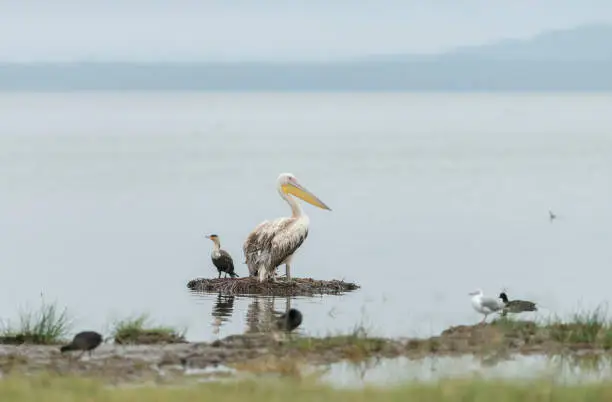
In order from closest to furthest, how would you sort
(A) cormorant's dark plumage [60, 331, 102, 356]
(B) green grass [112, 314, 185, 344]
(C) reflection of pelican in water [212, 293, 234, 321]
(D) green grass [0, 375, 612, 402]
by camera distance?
1. (D) green grass [0, 375, 612, 402]
2. (A) cormorant's dark plumage [60, 331, 102, 356]
3. (B) green grass [112, 314, 185, 344]
4. (C) reflection of pelican in water [212, 293, 234, 321]

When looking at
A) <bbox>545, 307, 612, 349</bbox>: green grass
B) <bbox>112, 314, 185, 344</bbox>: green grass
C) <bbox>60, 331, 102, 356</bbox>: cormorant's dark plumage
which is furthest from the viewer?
<bbox>112, 314, 185, 344</bbox>: green grass

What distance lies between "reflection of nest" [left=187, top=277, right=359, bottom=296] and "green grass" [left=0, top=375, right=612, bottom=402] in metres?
14.0

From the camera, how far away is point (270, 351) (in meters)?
17.8

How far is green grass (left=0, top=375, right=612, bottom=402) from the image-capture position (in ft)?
46.2

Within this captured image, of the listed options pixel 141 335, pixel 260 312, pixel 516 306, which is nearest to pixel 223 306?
pixel 260 312

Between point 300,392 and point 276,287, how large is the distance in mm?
14798

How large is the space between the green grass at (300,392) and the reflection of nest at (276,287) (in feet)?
46.0

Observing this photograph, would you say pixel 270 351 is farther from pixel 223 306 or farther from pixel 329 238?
pixel 329 238

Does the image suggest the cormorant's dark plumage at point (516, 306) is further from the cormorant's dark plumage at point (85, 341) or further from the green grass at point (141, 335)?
the cormorant's dark plumage at point (85, 341)

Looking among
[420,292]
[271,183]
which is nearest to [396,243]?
[420,292]

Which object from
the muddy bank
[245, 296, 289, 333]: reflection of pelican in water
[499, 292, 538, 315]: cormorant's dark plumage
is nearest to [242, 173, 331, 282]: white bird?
[245, 296, 289, 333]: reflection of pelican in water

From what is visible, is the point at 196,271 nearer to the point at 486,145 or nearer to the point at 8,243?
the point at 8,243

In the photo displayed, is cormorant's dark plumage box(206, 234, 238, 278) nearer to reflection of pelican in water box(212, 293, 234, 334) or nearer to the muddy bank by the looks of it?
reflection of pelican in water box(212, 293, 234, 334)

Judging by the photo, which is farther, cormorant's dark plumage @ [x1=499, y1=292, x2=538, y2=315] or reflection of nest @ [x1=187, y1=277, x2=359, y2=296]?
reflection of nest @ [x1=187, y1=277, x2=359, y2=296]
